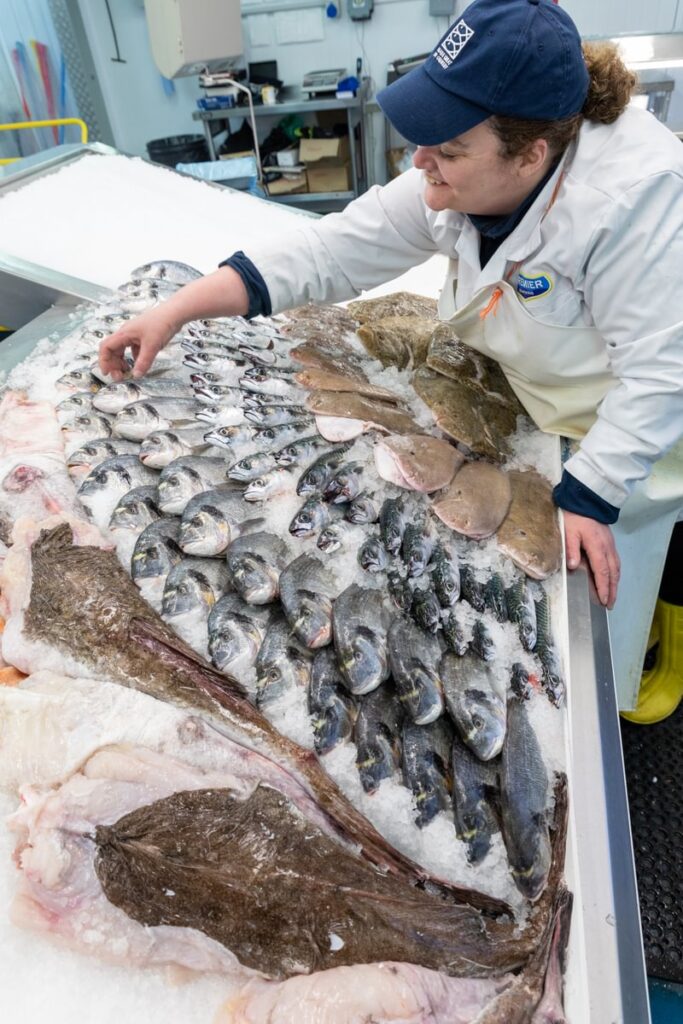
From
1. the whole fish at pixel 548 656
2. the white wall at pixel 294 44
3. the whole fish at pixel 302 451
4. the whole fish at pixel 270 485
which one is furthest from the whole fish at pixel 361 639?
the white wall at pixel 294 44

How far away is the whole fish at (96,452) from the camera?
2.03m

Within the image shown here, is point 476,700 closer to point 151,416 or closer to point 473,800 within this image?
point 473,800

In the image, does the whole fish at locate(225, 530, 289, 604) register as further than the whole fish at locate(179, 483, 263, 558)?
No

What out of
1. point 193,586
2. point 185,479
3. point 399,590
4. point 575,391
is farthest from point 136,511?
point 575,391

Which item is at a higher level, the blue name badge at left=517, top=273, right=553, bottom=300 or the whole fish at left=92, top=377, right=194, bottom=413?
the blue name badge at left=517, top=273, right=553, bottom=300

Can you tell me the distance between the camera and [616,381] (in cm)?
190

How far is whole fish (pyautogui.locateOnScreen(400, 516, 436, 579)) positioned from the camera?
5.33 feet

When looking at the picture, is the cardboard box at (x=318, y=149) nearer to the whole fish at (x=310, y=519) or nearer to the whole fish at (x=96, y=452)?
the whole fish at (x=96, y=452)

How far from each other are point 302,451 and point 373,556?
0.53m

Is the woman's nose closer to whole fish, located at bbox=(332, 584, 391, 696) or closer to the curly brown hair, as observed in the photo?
the curly brown hair

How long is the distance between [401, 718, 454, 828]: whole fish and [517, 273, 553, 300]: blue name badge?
118 centimetres

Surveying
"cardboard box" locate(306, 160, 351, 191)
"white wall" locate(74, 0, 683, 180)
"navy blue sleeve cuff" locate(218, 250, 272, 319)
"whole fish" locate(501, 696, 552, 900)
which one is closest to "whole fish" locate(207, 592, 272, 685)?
"whole fish" locate(501, 696, 552, 900)

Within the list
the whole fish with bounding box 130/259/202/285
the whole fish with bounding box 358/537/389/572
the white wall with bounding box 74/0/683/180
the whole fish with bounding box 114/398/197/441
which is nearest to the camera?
the whole fish with bounding box 358/537/389/572

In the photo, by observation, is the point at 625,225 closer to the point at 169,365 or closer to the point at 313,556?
the point at 313,556
